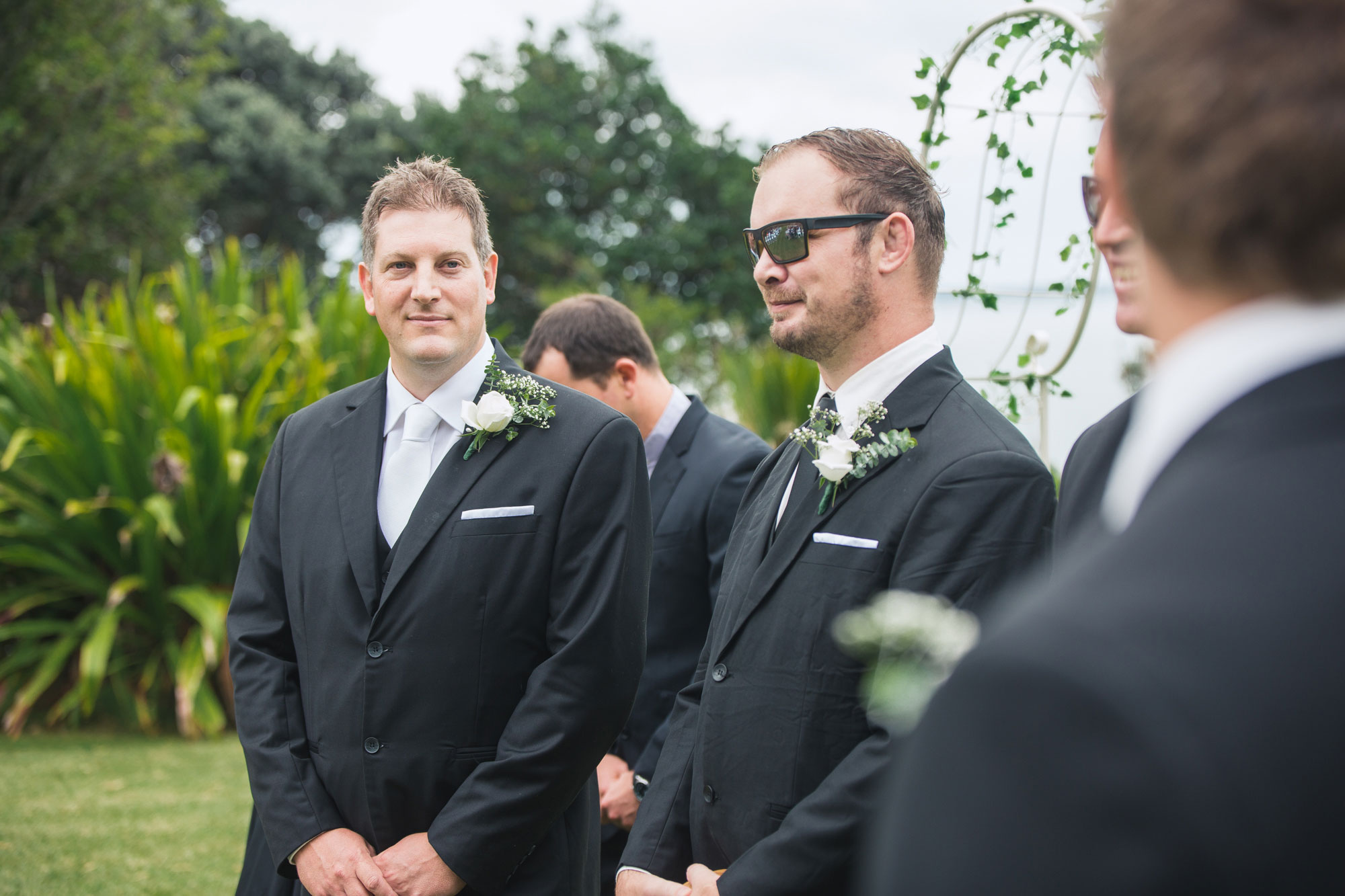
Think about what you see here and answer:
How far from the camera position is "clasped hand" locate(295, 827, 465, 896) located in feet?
7.52

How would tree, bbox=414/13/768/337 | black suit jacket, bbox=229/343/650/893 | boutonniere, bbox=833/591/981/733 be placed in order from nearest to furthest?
boutonniere, bbox=833/591/981/733 < black suit jacket, bbox=229/343/650/893 < tree, bbox=414/13/768/337

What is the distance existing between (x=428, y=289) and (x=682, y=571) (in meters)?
1.28

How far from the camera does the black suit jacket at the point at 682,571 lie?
3373mm

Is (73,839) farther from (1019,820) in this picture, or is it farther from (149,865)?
(1019,820)

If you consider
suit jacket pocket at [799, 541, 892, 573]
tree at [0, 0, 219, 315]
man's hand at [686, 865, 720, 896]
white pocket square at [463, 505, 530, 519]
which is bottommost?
man's hand at [686, 865, 720, 896]

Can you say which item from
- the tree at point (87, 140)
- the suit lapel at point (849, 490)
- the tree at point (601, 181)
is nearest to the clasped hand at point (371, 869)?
the suit lapel at point (849, 490)

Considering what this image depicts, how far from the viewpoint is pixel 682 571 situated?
3.41m

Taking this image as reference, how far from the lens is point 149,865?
189 inches

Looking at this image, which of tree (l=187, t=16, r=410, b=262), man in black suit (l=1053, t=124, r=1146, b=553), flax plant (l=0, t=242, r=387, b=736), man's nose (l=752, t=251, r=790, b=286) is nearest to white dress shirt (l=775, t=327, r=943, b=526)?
man's nose (l=752, t=251, r=790, b=286)

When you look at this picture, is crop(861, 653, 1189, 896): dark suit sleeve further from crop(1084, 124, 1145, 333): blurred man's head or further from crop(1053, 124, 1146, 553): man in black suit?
crop(1053, 124, 1146, 553): man in black suit

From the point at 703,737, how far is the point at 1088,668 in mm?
1636

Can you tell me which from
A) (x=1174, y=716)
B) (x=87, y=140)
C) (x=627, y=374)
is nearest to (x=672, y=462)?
(x=627, y=374)

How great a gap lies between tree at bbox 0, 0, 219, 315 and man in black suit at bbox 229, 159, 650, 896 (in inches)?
486

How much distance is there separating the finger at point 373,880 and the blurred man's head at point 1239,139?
6.95 feet
